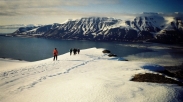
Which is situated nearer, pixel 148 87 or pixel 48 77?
pixel 148 87

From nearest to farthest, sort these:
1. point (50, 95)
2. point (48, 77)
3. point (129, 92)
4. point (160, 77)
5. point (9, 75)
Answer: point (129, 92) → point (50, 95) → point (160, 77) → point (48, 77) → point (9, 75)

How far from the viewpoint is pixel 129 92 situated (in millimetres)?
12312

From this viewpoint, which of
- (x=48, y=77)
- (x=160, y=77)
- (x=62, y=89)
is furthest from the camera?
(x=48, y=77)

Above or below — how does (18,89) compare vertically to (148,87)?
below

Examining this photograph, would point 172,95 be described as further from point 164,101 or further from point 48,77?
point 48,77

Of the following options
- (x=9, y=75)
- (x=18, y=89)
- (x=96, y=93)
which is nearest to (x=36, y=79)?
(x=18, y=89)

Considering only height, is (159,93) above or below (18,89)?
above

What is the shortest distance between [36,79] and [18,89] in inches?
123

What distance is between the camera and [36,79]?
1856 cm

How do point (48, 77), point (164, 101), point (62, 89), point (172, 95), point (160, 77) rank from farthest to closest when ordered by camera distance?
point (48, 77)
point (160, 77)
point (62, 89)
point (172, 95)
point (164, 101)

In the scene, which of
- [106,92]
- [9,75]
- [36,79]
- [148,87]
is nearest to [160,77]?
[148,87]

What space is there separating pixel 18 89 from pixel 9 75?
6521mm

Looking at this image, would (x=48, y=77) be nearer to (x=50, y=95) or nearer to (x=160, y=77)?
(x=50, y=95)

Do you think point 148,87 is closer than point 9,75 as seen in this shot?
Yes
